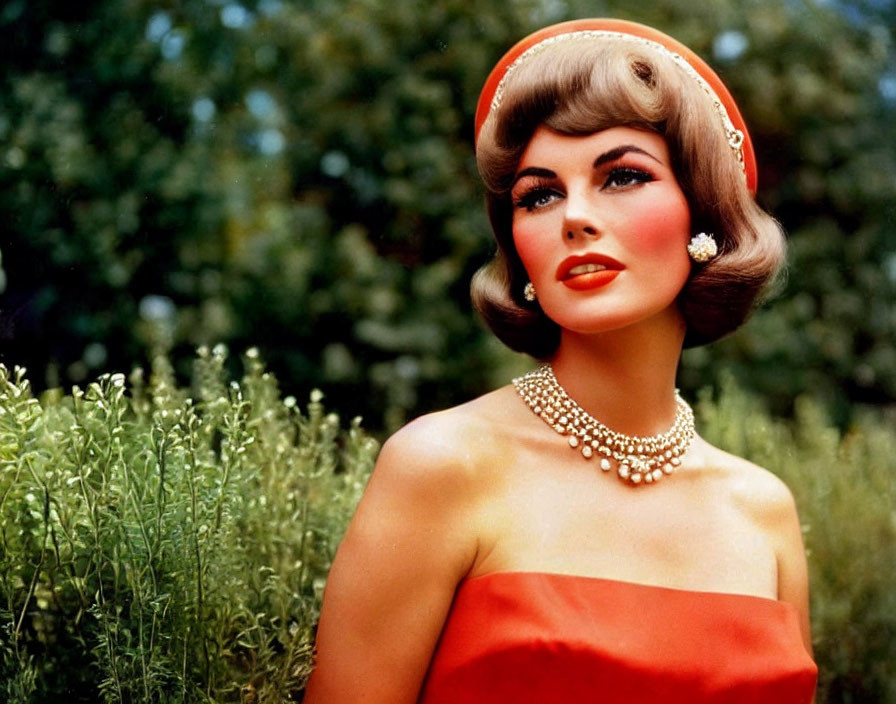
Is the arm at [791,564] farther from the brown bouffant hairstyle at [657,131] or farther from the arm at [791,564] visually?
the brown bouffant hairstyle at [657,131]

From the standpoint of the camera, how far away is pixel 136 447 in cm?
175

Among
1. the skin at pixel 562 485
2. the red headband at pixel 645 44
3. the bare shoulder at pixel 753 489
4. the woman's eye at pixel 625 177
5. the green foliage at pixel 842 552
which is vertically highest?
the red headband at pixel 645 44

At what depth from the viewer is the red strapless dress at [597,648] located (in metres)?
1.69

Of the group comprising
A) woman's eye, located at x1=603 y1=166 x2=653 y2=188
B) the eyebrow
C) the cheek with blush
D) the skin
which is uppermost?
the eyebrow

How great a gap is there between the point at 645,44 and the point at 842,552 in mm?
1475

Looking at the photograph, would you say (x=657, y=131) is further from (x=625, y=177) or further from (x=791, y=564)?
(x=791, y=564)

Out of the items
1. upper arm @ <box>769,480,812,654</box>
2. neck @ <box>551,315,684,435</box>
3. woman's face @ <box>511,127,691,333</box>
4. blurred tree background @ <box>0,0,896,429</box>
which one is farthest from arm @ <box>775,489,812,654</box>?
blurred tree background @ <box>0,0,896,429</box>

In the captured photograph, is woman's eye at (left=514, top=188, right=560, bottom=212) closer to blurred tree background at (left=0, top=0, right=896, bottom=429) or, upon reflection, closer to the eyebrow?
the eyebrow

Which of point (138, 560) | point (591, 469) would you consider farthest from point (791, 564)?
point (138, 560)

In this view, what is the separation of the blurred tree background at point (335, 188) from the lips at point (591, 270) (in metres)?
1.26

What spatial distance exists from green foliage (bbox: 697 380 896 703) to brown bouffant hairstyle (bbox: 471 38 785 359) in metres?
0.84

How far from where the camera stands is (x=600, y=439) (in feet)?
6.36

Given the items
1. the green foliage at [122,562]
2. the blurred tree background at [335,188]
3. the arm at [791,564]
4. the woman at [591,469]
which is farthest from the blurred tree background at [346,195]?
the woman at [591,469]

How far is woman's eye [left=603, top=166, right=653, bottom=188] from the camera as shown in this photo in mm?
1842
